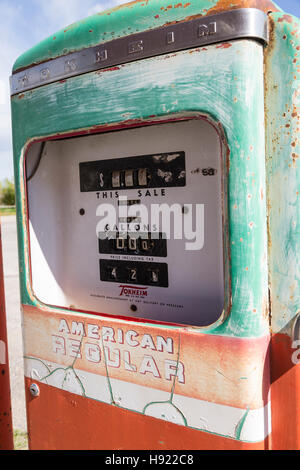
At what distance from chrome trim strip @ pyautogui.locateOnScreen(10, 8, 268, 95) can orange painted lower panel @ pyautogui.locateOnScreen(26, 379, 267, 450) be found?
105 cm

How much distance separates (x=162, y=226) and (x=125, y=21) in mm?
604

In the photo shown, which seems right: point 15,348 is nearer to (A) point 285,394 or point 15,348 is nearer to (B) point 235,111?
(A) point 285,394

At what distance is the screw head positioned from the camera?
1490 millimetres

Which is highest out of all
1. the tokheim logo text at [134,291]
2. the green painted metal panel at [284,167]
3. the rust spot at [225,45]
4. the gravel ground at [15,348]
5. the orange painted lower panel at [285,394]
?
the rust spot at [225,45]

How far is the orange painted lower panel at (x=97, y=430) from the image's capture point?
1.16m

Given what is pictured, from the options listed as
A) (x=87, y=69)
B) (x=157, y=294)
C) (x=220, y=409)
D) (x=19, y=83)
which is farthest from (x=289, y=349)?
(x=19, y=83)

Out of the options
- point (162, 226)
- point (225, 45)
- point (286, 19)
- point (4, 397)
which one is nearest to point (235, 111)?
point (225, 45)

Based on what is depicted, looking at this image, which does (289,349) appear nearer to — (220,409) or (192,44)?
(220,409)

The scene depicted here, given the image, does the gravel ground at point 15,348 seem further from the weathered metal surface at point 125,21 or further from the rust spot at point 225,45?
the rust spot at point 225,45

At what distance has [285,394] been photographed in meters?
1.08

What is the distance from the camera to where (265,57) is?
103cm

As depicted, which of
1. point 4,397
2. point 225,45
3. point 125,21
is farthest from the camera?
point 4,397

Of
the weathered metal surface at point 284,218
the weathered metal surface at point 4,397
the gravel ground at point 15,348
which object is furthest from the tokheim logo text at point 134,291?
the gravel ground at point 15,348

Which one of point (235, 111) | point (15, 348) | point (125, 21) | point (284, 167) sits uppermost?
point (125, 21)
